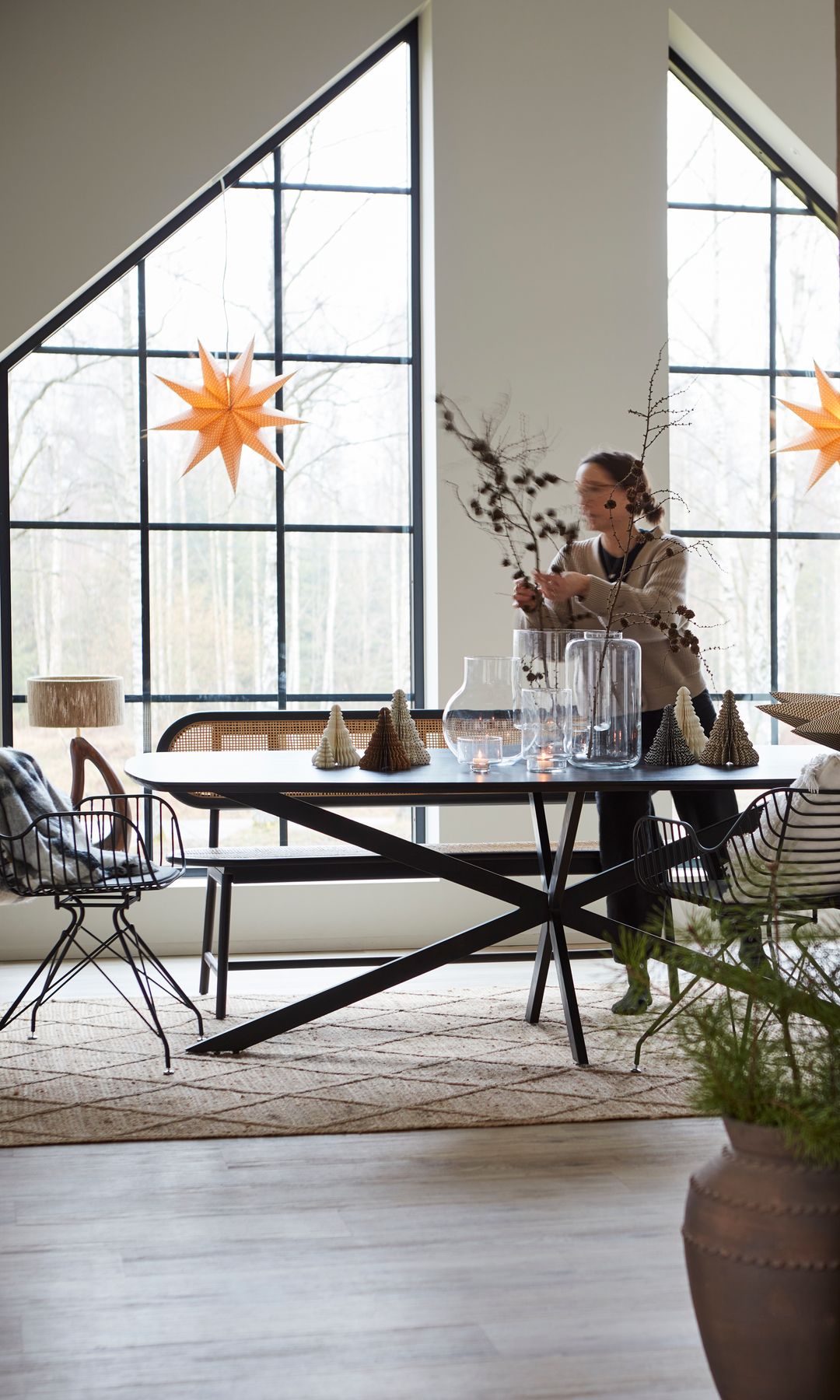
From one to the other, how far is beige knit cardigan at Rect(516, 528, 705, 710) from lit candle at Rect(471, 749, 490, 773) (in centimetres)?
53

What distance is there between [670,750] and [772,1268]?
2.18 meters

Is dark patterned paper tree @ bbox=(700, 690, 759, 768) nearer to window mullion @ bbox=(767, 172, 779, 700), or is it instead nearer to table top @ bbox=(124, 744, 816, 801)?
table top @ bbox=(124, 744, 816, 801)

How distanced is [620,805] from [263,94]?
298 cm

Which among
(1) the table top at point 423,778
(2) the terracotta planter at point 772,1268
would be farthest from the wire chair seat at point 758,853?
(2) the terracotta planter at point 772,1268

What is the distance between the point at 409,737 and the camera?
3596mm

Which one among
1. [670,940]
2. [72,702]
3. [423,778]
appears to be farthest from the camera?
[72,702]

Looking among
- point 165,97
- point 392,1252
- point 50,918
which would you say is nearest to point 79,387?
point 165,97

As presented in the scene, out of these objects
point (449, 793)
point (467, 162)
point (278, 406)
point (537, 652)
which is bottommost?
point (449, 793)

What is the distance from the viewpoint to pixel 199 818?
5.39 meters

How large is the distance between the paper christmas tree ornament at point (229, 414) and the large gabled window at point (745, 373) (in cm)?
178

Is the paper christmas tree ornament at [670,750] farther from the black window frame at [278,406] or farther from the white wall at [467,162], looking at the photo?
the black window frame at [278,406]

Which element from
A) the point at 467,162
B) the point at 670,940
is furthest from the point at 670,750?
the point at 467,162

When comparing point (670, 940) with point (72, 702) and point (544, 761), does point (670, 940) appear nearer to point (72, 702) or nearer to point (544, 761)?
point (544, 761)

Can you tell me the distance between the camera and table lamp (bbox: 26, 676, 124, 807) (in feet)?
15.6
